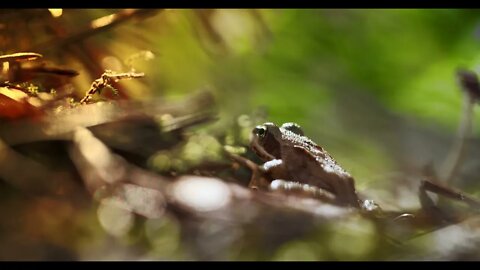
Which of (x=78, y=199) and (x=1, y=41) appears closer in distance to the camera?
(x=78, y=199)

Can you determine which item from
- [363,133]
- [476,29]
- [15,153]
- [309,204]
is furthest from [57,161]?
[476,29]

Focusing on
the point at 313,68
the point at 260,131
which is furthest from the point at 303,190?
the point at 313,68

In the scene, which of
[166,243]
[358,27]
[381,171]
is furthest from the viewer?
[358,27]

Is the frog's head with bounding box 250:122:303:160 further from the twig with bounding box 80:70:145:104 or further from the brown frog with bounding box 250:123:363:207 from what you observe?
the twig with bounding box 80:70:145:104

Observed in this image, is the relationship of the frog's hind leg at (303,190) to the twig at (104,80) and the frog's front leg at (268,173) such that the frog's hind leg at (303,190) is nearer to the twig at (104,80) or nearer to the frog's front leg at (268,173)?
the frog's front leg at (268,173)

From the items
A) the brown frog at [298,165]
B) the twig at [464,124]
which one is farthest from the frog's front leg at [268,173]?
the twig at [464,124]

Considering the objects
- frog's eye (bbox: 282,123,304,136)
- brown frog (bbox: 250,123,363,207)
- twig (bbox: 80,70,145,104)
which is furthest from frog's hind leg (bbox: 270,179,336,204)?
twig (bbox: 80,70,145,104)

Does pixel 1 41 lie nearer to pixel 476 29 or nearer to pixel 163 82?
pixel 163 82
